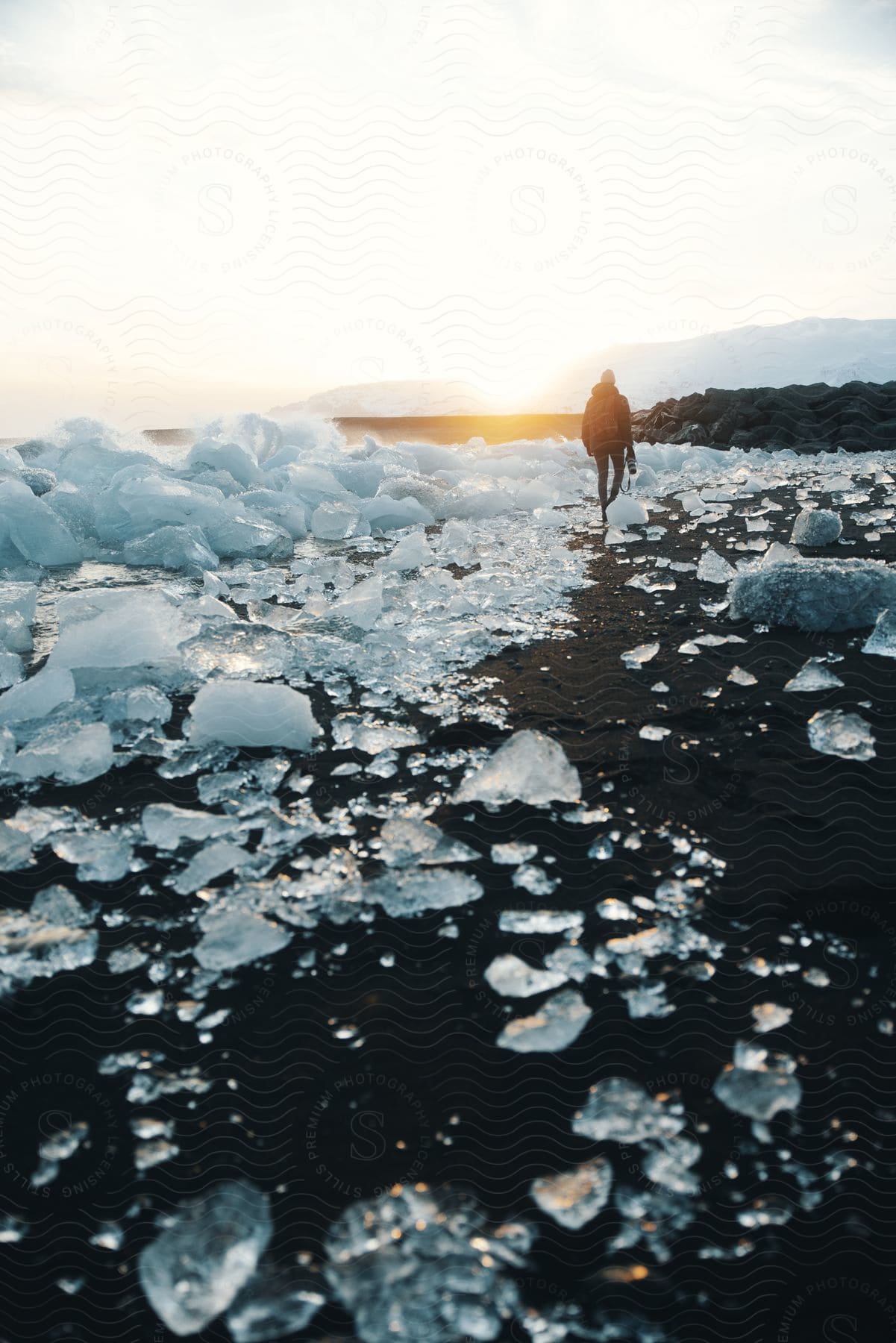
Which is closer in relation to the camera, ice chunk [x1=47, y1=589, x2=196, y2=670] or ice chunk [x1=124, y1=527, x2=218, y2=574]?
ice chunk [x1=47, y1=589, x2=196, y2=670]

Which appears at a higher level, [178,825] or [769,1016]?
[178,825]

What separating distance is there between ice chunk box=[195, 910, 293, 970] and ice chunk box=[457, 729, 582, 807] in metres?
0.73

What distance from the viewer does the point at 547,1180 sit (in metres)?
1.32

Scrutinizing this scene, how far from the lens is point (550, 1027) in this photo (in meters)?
1.59

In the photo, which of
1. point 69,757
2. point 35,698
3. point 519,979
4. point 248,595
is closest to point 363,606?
point 248,595

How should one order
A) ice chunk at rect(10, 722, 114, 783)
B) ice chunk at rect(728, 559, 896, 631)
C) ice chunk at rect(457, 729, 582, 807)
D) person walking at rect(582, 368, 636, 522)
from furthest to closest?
1. person walking at rect(582, 368, 636, 522)
2. ice chunk at rect(728, 559, 896, 631)
3. ice chunk at rect(10, 722, 114, 783)
4. ice chunk at rect(457, 729, 582, 807)

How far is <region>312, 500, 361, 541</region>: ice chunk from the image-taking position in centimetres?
742

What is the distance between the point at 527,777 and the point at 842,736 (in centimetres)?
109

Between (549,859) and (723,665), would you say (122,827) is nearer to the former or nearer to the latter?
(549,859)

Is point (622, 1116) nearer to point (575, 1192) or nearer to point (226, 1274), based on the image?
point (575, 1192)

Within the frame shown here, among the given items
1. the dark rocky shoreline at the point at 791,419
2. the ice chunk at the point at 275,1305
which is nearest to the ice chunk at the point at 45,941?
the ice chunk at the point at 275,1305

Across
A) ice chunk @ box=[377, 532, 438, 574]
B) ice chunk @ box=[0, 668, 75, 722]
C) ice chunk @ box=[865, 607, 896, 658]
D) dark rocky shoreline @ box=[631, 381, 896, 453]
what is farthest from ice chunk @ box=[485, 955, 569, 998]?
dark rocky shoreline @ box=[631, 381, 896, 453]

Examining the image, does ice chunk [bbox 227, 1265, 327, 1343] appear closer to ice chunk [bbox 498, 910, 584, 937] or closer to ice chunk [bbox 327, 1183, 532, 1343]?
ice chunk [bbox 327, 1183, 532, 1343]

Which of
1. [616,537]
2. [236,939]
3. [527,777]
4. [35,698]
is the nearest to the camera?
[236,939]
